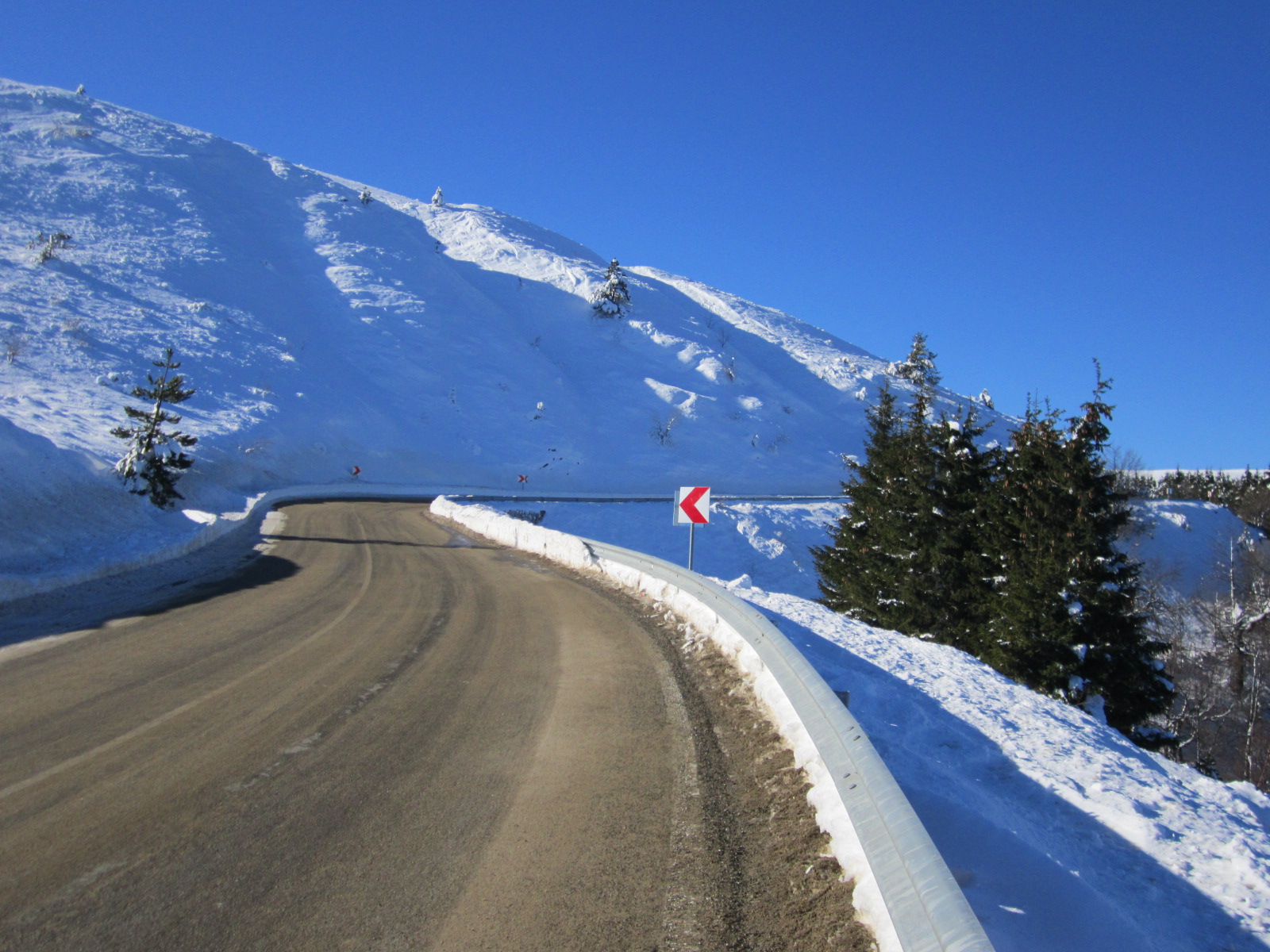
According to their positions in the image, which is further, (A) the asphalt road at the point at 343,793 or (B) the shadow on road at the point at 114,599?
(B) the shadow on road at the point at 114,599

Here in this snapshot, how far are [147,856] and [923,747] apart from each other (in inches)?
223

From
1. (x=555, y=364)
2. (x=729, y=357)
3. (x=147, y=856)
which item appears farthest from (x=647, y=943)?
(x=729, y=357)

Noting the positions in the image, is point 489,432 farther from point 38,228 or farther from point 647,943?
point 647,943

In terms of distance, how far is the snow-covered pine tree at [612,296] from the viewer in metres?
78.0

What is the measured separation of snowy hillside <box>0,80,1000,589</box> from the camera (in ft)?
136

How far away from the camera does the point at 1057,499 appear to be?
16688 mm

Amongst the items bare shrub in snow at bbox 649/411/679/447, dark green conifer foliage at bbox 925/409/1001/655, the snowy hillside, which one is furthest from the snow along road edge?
bare shrub in snow at bbox 649/411/679/447

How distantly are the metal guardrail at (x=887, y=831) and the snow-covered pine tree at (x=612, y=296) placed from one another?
74870 millimetres

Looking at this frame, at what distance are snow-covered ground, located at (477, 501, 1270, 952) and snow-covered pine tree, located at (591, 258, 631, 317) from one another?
7138cm

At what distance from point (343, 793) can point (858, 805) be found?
332 centimetres

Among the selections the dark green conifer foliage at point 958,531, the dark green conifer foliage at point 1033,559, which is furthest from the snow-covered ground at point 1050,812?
the dark green conifer foliage at point 958,531

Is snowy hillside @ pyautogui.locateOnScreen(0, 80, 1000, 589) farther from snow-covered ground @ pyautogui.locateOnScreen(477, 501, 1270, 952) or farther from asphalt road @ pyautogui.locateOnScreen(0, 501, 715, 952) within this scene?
snow-covered ground @ pyautogui.locateOnScreen(477, 501, 1270, 952)

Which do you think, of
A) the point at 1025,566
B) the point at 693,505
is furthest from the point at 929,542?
the point at 693,505

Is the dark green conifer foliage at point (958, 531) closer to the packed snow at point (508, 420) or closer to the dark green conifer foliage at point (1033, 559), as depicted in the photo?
the dark green conifer foliage at point (1033, 559)
